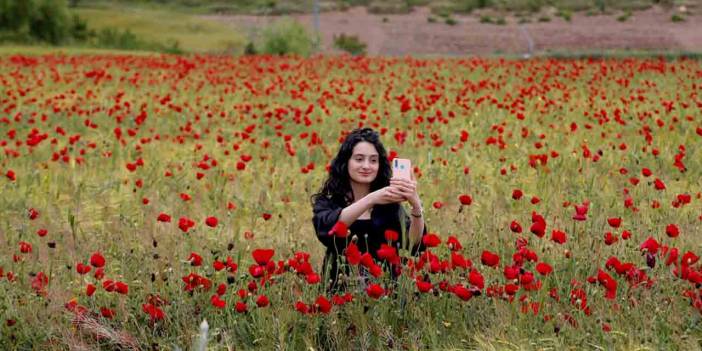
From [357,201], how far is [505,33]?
42401 millimetres

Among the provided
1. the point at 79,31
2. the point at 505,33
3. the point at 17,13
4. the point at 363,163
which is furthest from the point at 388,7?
the point at 363,163

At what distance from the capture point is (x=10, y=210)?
646cm

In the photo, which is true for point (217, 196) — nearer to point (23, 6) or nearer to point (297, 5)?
point (23, 6)

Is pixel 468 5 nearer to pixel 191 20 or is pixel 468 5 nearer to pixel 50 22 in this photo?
pixel 191 20

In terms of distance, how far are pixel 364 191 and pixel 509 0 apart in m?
60.1

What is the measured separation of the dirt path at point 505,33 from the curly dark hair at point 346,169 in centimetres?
3537

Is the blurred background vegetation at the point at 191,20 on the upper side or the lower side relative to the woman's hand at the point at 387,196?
lower

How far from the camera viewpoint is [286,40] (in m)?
31.8

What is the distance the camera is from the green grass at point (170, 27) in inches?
1790

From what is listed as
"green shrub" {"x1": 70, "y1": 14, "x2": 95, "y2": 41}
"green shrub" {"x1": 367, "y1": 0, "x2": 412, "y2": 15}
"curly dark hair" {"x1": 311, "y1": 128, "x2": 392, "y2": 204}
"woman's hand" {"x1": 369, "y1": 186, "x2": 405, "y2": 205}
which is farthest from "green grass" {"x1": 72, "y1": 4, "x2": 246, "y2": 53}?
"woman's hand" {"x1": 369, "y1": 186, "x2": 405, "y2": 205}

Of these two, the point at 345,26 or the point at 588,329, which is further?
the point at 345,26

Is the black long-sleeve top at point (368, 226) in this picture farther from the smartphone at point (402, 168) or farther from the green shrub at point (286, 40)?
the green shrub at point (286, 40)

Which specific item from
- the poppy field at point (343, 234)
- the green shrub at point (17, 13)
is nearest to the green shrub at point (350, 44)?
the green shrub at point (17, 13)

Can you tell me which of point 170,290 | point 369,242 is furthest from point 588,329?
point 170,290
